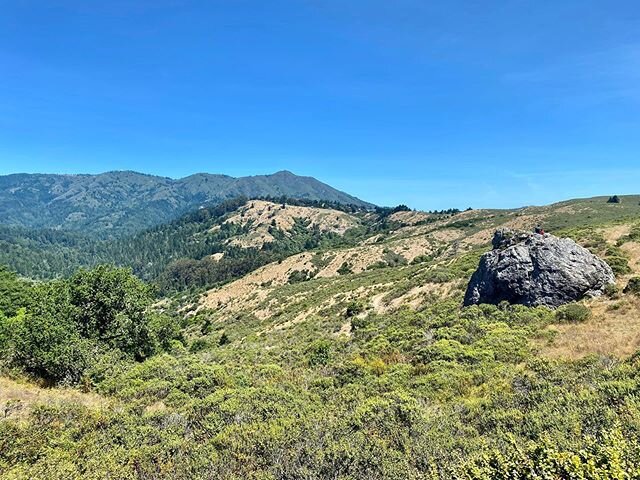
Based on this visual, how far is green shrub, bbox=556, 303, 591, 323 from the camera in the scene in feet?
56.5

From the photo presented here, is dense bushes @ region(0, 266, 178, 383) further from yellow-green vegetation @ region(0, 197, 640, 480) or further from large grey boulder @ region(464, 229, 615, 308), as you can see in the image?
large grey boulder @ region(464, 229, 615, 308)

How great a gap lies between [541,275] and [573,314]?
4.87m

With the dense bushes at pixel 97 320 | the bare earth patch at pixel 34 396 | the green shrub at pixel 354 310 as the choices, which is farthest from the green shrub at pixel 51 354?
the green shrub at pixel 354 310

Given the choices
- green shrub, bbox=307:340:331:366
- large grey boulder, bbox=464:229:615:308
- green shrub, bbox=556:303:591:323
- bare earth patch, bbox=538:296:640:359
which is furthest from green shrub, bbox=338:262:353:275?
bare earth patch, bbox=538:296:640:359

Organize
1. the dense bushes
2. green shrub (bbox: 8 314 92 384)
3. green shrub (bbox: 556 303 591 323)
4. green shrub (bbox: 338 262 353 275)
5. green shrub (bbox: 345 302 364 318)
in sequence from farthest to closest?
green shrub (bbox: 338 262 353 275), green shrub (bbox: 345 302 364 318), the dense bushes, green shrub (bbox: 556 303 591 323), green shrub (bbox: 8 314 92 384)

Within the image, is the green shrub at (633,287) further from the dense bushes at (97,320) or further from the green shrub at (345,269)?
the green shrub at (345,269)

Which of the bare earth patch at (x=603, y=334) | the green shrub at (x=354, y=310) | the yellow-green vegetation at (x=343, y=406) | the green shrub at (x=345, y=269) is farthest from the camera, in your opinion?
the green shrub at (x=345, y=269)

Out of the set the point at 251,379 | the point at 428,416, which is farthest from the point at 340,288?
the point at 428,416

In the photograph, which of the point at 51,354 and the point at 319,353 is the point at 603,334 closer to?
the point at 319,353

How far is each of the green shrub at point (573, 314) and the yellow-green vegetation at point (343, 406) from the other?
0.27 ft

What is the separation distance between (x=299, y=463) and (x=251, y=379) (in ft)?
25.2

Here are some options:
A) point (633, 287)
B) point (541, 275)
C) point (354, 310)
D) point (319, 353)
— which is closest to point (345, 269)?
point (354, 310)

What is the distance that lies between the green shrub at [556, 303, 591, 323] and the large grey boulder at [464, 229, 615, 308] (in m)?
2.26

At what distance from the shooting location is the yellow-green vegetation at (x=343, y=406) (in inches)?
249
